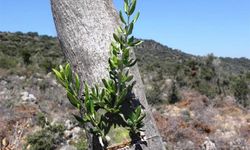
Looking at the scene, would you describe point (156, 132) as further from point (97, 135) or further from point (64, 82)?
point (64, 82)

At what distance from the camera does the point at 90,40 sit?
129cm

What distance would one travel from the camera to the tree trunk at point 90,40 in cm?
128

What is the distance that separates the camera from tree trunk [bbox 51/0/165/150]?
1283 millimetres

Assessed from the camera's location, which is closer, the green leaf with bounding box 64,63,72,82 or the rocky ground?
the green leaf with bounding box 64,63,72,82

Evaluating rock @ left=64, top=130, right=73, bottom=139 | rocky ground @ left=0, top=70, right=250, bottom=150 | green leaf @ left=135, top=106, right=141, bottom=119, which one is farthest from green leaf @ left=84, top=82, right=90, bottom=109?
rock @ left=64, top=130, right=73, bottom=139

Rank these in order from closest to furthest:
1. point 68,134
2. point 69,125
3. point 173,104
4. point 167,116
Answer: point 68,134 < point 69,125 < point 167,116 < point 173,104

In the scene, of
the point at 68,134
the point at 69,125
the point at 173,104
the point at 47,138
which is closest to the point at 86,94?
the point at 47,138

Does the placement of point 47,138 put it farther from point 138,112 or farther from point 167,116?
point 138,112

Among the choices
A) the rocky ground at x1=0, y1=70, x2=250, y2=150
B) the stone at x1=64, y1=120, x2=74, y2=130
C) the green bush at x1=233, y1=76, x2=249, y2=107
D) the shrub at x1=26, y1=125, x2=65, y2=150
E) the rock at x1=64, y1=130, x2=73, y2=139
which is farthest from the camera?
the green bush at x1=233, y1=76, x2=249, y2=107

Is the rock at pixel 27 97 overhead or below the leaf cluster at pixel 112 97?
overhead

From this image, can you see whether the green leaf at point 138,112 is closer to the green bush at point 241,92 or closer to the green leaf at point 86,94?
the green leaf at point 86,94

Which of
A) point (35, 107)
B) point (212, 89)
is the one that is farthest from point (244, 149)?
point (212, 89)

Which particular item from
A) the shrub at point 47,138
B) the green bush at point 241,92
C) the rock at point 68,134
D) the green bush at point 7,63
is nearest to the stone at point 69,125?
the rock at point 68,134

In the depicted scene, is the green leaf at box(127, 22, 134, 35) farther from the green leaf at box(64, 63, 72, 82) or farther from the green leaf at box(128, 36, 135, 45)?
the green leaf at box(64, 63, 72, 82)
